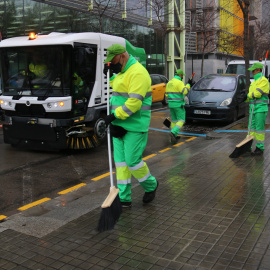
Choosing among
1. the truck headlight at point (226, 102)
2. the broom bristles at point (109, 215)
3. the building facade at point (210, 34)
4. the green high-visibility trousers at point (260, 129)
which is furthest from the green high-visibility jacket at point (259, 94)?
the building facade at point (210, 34)

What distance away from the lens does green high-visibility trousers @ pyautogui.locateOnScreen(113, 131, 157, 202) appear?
4.67 m

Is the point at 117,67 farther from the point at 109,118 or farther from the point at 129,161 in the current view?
the point at 129,161

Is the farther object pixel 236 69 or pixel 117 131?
pixel 236 69

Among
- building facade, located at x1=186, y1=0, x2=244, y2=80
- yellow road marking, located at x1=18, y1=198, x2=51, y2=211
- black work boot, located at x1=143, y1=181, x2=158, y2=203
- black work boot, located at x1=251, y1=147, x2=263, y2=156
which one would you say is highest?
building facade, located at x1=186, y1=0, x2=244, y2=80

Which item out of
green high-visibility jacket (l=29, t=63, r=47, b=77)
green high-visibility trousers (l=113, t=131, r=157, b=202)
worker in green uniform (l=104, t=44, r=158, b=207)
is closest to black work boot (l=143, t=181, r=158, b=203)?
green high-visibility trousers (l=113, t=131, r=157, b=202)

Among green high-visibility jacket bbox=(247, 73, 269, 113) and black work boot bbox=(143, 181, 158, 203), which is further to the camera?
green high-visibility jacket bbox=(247, 73, 269, 113)

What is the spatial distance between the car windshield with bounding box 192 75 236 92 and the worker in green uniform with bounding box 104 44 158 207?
958cm

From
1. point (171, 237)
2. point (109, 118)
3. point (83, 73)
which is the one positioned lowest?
point (171, 237)

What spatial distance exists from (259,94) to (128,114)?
13.8 feet

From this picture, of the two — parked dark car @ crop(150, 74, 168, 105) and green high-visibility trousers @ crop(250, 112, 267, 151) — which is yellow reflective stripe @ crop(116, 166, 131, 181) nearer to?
green high-visibility trousers @ crop(250, 112, 267, 151)

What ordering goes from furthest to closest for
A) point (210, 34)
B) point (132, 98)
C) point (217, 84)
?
point (210, 34) → point (217, 84) → point (132, 98)

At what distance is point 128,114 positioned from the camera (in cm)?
447

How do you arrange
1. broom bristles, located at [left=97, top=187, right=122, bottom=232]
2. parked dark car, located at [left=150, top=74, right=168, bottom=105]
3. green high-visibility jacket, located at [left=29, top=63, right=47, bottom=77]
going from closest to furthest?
broom bristles, located at [left=97, top=187, right=122, bottom=232] → green high-visibility jacket, located at [left=29, top=63, right=47, bottom=77] → parked dark car, located at [left=150, top=74, right=168, bottom=105]

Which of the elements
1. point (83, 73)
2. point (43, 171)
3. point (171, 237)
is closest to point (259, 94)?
point (83, 73)
